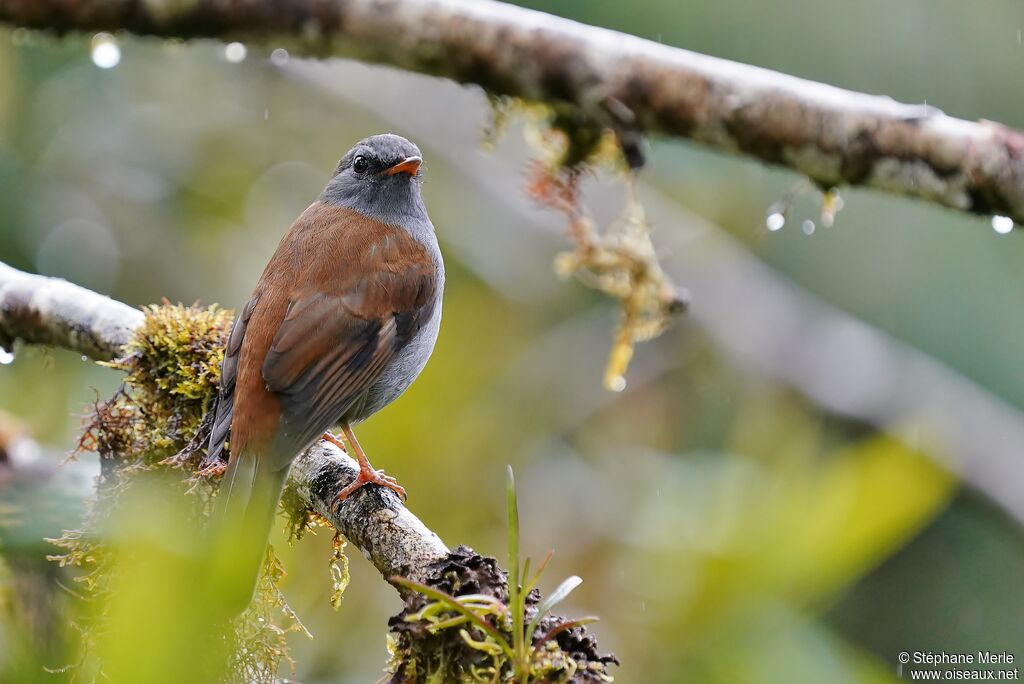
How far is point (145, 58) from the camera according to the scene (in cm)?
1048

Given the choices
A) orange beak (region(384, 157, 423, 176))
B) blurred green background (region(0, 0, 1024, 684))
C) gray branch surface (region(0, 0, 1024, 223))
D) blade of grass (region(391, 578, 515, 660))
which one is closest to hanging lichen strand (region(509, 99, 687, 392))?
gray branch surface (region(0, 0, 1024, 223))

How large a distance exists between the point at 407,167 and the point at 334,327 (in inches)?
42.2

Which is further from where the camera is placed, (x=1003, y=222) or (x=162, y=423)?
(x=162, y=423)

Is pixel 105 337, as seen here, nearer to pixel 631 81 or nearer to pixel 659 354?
pixel 631 81

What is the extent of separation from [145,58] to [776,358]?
6679mm

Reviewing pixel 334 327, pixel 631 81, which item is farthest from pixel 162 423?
pixel 631 81

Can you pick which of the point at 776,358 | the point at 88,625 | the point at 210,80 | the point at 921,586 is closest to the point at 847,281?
the point at 776,358

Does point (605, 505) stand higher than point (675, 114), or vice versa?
point (605, 505)

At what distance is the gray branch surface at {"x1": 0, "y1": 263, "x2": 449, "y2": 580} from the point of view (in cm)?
323

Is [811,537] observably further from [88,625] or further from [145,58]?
[145,58]

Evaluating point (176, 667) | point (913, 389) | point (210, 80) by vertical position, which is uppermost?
point (210, 80)

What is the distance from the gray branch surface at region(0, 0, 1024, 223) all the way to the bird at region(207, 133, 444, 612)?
1530 mm

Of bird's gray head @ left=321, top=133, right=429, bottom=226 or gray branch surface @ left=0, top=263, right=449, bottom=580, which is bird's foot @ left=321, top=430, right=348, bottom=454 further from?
bird's gray head @ left=321, top=133, right=429, bottom=226

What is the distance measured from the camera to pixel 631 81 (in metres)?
2.01
